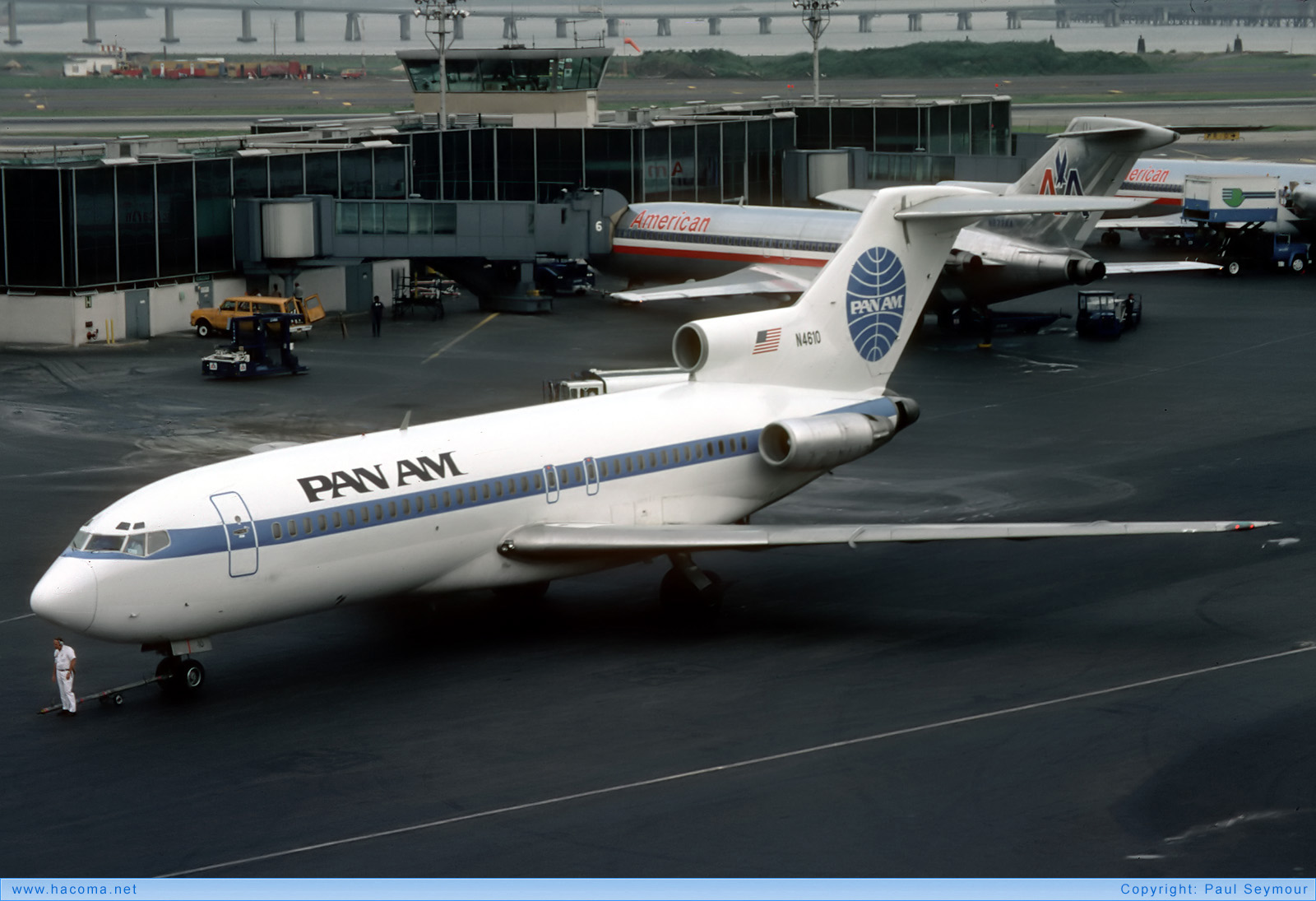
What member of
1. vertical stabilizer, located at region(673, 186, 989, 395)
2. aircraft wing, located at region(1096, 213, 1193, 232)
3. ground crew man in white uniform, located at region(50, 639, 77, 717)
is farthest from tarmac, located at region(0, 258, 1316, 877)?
aircraft wing, located at region(1096, 213, 1193, 232)

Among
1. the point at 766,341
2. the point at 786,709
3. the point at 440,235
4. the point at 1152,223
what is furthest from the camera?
the point at 1152,223

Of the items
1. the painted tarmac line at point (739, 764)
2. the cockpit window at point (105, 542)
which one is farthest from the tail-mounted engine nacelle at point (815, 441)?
the cockpit window at point (105, 542)

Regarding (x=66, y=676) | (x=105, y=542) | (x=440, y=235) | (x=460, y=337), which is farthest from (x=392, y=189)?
(x=66, y=676)

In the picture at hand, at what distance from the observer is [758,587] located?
32.6 m

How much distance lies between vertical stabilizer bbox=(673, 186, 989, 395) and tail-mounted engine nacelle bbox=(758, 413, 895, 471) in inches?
66.6

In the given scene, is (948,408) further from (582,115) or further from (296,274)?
(582,115)

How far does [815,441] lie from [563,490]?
492 cm

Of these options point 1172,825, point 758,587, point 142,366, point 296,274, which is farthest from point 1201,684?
point 296,274

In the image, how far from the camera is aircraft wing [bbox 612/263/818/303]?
62.2 meters

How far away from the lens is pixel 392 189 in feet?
243

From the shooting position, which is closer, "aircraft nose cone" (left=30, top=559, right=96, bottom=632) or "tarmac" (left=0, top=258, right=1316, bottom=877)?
"tarmac" (left=0, top=258, right=1316, bottom=877)

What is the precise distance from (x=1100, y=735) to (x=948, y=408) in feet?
83.3

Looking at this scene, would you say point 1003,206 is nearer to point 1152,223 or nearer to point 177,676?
point 177,676

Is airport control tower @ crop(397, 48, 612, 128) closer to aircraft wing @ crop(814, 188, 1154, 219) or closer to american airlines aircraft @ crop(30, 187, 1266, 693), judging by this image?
aircraft wing @ crop(814, 188, 1154, 219)
